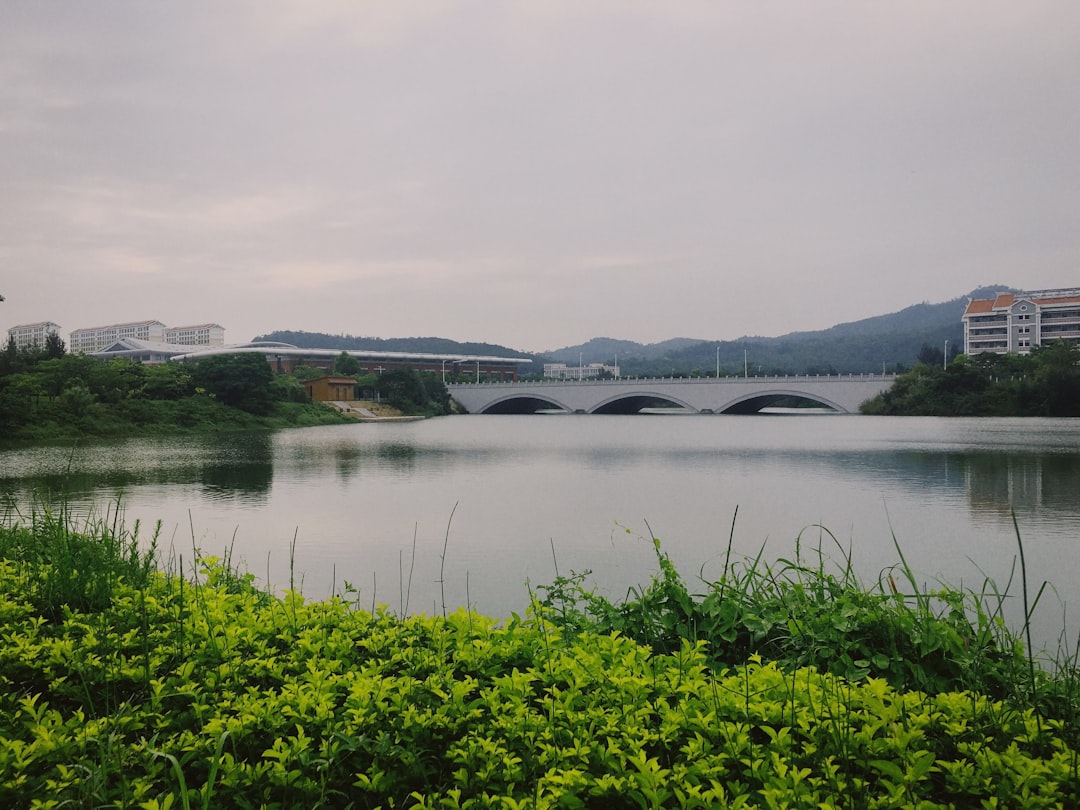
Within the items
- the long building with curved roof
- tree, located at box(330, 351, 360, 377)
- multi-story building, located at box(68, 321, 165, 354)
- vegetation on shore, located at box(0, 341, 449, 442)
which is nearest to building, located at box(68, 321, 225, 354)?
multi-story building, located at box(68, 321, 165, 354)

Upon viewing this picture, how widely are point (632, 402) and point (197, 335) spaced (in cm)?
4662

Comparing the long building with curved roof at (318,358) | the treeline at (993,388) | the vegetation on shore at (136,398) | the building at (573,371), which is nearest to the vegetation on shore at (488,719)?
the vegetation on shore at (136,398)

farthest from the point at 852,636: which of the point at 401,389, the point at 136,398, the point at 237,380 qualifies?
the point at 401,389

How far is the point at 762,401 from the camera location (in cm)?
3841

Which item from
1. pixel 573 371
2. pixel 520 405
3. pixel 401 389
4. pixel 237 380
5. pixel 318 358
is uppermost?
pixel 318 358

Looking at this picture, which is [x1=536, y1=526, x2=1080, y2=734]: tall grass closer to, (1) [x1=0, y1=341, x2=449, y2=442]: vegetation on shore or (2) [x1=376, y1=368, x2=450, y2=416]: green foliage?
(1) [x1=0, y1=341, x2=449, y2=442]: vegetation on shore

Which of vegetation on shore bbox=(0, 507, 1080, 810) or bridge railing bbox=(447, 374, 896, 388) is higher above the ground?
bridge railing bbox=(447, 374, 896, 388)

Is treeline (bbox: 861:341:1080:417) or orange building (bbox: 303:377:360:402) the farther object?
orange building (bbox: 303:377:360:402)

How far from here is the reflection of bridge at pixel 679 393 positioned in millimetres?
32941

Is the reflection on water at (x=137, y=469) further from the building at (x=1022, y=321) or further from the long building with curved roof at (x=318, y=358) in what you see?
the building at (x=1022, y=321)

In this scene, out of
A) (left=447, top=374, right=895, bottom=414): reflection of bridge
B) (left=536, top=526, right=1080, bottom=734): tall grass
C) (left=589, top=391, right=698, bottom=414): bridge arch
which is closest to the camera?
(left=536, top=526, right=1080, bottom=734): tall grass

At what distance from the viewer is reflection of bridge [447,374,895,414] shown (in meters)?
32.9

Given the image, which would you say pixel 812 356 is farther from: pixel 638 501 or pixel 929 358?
pixel 638 501

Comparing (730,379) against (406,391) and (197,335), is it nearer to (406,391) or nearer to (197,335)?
(406,391)
